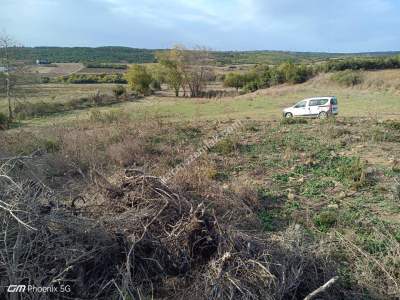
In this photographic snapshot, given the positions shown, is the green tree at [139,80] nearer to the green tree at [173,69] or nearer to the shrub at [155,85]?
the shrub at [155,85]

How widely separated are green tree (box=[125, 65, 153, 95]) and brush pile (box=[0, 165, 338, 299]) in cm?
5079

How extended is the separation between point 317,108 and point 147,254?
710 inches

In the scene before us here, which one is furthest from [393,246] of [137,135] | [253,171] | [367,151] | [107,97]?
[107,97]

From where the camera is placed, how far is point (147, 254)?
4.16m

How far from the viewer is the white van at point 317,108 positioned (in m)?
20.0

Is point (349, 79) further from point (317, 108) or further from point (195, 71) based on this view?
point (317, 108)

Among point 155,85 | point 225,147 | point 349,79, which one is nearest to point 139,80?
point 155,85

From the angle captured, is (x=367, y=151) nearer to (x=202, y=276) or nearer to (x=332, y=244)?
(x=332, y=244)

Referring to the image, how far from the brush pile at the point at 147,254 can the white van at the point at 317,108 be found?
16.6 metres

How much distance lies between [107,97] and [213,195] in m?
41.7

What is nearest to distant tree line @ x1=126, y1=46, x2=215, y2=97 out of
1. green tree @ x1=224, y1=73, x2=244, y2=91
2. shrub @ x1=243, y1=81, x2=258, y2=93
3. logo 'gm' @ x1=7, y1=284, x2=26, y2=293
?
green tree @ x1=224, y1=73, x2=244, y2=91

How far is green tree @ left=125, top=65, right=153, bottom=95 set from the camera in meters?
54.1

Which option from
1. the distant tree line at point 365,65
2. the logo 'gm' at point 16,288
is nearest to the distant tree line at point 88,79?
the distant tree line at point 365,65

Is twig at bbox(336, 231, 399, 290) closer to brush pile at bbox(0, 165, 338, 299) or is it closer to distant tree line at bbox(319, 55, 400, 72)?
brush pile at bbox(0, 165, 338, 299)
